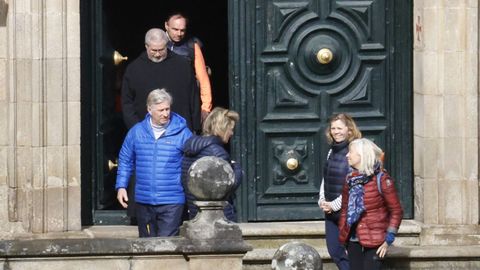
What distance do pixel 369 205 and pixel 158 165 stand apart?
1.69 metres

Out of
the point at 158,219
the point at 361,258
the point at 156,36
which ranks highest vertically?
the point at 156,36

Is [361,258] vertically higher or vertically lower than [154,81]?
lower

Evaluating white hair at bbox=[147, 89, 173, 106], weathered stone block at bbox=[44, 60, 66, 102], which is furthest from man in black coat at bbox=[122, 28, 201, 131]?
white hair at bbox=[147, 89, 173, 106]

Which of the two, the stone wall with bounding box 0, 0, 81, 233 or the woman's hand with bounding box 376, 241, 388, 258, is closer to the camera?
the woman's hand with bounding box 376, 241, 388, 258

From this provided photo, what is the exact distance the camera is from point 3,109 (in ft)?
61.4

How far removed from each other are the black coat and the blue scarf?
80.7 inches

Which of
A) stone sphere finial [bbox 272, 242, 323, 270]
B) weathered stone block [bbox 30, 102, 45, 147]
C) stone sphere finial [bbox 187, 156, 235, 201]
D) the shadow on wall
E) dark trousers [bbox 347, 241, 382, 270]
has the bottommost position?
dark trousers [bbox 347, 241, 382, 270]

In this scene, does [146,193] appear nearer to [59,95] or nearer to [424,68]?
[59,95]

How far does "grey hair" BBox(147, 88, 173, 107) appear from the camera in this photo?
17.7m

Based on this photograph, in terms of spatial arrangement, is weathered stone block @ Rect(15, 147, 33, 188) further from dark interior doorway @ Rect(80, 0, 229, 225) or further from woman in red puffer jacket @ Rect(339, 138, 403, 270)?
woman in red puffer jacket @ Rect(339, 138, 403, 270)

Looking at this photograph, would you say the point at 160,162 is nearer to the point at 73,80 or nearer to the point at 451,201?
the point at 73,80

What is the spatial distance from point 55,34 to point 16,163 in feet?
3.47

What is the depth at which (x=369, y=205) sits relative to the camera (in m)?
17.2

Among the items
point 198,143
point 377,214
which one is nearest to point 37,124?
point 198,143
